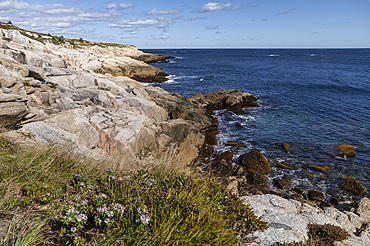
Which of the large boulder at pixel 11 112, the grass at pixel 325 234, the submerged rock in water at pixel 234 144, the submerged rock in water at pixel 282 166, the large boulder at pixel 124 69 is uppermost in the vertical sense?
the large boulder at pixel 124 69

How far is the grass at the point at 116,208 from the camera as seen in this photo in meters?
3.20

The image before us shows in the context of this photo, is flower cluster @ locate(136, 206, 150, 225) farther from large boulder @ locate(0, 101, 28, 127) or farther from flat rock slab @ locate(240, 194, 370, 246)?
large boulder @ locate(0, 101, 28, 127)

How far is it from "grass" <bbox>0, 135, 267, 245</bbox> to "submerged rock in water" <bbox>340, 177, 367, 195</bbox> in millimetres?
13366

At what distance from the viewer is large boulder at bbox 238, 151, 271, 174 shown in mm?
16453

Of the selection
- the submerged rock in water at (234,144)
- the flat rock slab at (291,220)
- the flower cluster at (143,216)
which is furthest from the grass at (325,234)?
the submerged rock in water at (234,144)

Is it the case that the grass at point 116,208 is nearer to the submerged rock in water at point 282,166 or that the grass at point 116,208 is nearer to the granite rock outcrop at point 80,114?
the granite rock outcrop at point 80,114

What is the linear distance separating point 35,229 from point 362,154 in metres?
24.0

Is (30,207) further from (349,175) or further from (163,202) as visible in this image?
(349,175)

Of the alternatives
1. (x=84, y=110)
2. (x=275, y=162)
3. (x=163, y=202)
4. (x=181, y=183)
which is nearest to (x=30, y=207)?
(x=163, y=202)

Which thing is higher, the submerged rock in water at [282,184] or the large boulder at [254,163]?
the large boulder at [254,163]

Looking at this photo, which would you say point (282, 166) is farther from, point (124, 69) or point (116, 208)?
point (124, 69)

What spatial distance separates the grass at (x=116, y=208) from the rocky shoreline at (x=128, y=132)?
105cm

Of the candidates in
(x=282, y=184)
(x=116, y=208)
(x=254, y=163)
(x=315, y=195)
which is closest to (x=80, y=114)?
(x=116, y=208)

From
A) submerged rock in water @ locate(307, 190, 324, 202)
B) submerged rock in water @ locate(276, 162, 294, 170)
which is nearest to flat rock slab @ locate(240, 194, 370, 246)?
submerged rock in water @ locate(307, 190, 324, 202)
